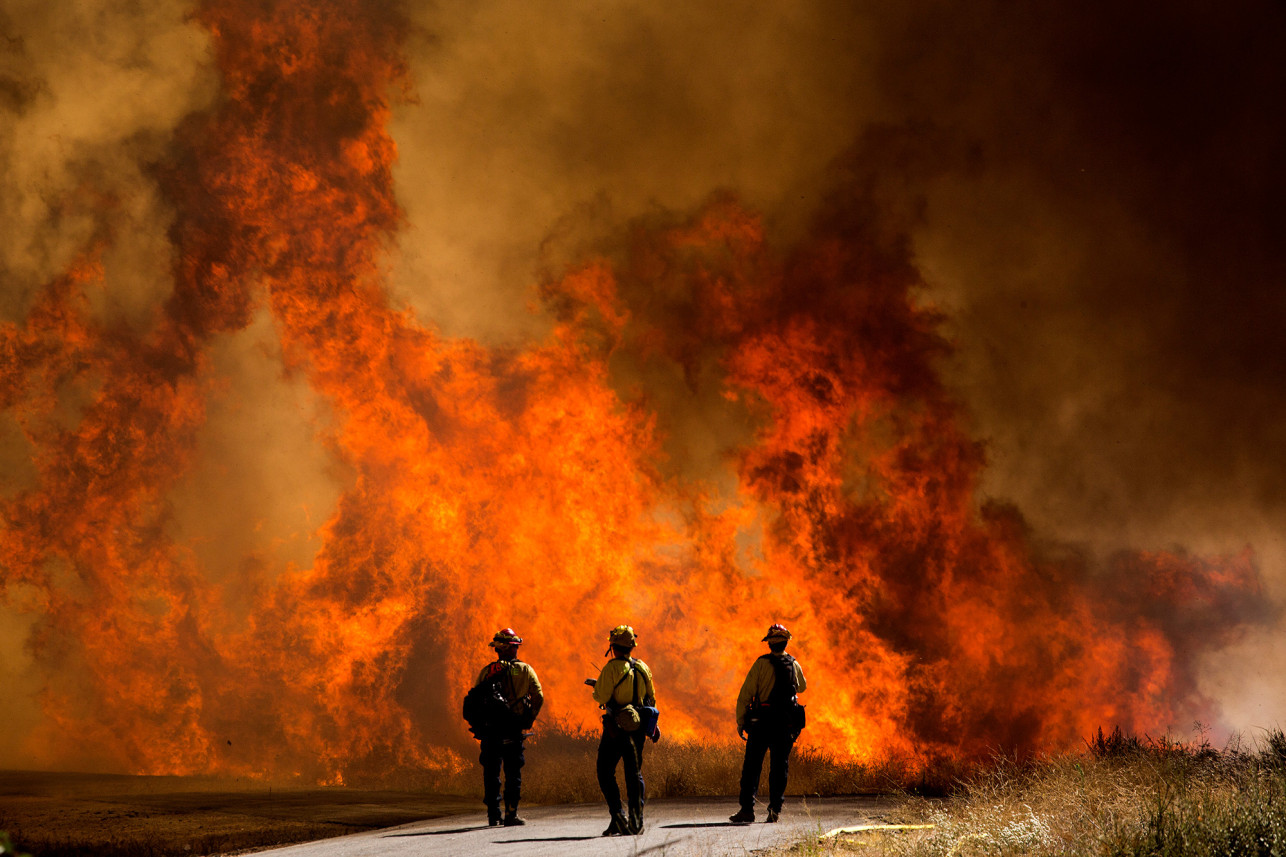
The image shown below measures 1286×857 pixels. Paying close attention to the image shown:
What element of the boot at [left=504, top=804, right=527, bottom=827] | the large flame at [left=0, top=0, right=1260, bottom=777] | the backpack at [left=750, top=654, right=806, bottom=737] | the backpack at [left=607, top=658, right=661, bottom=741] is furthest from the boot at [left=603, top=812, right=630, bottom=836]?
the large flame at [left=0, top=0, right=1260, bottom=777]

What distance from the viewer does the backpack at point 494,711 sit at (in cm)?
1177

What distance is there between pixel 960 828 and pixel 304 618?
19436 millimetres

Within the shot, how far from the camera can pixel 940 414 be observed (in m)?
24.1

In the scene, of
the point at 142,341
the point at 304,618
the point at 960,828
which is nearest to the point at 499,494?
the point at 304,618

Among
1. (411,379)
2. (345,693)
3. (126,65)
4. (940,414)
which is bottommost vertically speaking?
(345,693)

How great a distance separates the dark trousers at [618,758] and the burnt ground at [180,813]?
468 centimetres

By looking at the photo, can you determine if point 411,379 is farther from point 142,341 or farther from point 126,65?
point 126,65

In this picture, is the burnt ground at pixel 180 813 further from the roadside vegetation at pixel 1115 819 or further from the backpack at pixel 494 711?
the roadside vegetation at pixel 1115 819

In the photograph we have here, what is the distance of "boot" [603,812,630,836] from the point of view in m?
10.7

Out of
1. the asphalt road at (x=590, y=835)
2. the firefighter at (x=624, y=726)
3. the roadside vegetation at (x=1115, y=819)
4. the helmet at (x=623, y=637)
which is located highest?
the helmet at (x=623, y=637)

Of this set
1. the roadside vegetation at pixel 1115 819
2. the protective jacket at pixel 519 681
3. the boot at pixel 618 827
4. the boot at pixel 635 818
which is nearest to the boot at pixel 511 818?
the protective jacket at pixel 519 681

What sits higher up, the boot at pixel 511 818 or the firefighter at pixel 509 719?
the firefighter at pixel 509 719

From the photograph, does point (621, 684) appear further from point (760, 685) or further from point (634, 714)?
point (760, 685)

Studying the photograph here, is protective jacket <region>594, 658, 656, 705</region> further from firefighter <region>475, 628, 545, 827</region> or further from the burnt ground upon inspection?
the burnt ground
